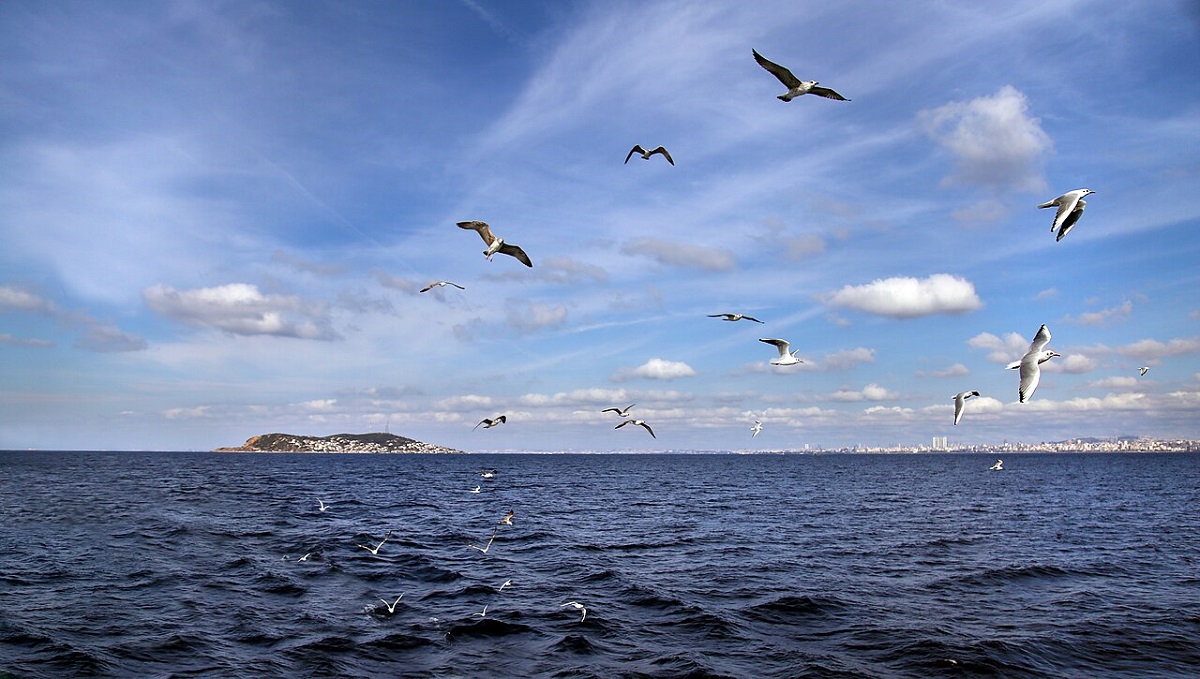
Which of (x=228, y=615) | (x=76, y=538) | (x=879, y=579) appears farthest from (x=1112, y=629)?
(x=76, y=538)

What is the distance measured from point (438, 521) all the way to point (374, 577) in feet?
58.7

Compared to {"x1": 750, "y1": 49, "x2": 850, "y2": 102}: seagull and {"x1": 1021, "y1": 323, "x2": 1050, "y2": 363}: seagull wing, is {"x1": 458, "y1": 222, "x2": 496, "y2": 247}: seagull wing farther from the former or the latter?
{"x1": 1021, "y1": 323, "x2": 1050, "y2": 363}: seagull wing

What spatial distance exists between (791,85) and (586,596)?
53.0 ft

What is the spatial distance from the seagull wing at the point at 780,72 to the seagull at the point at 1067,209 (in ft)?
17.5

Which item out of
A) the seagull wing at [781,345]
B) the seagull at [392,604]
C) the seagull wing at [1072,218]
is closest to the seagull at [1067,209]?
the seagull wing at [1072,218]

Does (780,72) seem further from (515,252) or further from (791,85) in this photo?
(515,252)

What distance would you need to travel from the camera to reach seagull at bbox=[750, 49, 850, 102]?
44.7 feet

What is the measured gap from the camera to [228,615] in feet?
62.2

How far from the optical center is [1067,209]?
12820 millimetres

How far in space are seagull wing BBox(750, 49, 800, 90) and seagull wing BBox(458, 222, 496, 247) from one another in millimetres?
6569

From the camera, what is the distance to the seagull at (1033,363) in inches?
440

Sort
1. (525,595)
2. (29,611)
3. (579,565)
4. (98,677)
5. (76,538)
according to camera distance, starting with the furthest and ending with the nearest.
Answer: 1. (76,538)
2. (579,565)
3. (525,595)
4. (29,611)
5. (98,677)

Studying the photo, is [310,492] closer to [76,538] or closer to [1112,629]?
[76,538]

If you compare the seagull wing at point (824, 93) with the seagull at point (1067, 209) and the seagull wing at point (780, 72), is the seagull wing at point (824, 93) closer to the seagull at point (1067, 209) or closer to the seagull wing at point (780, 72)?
the seagull wing at point (780, 72)
